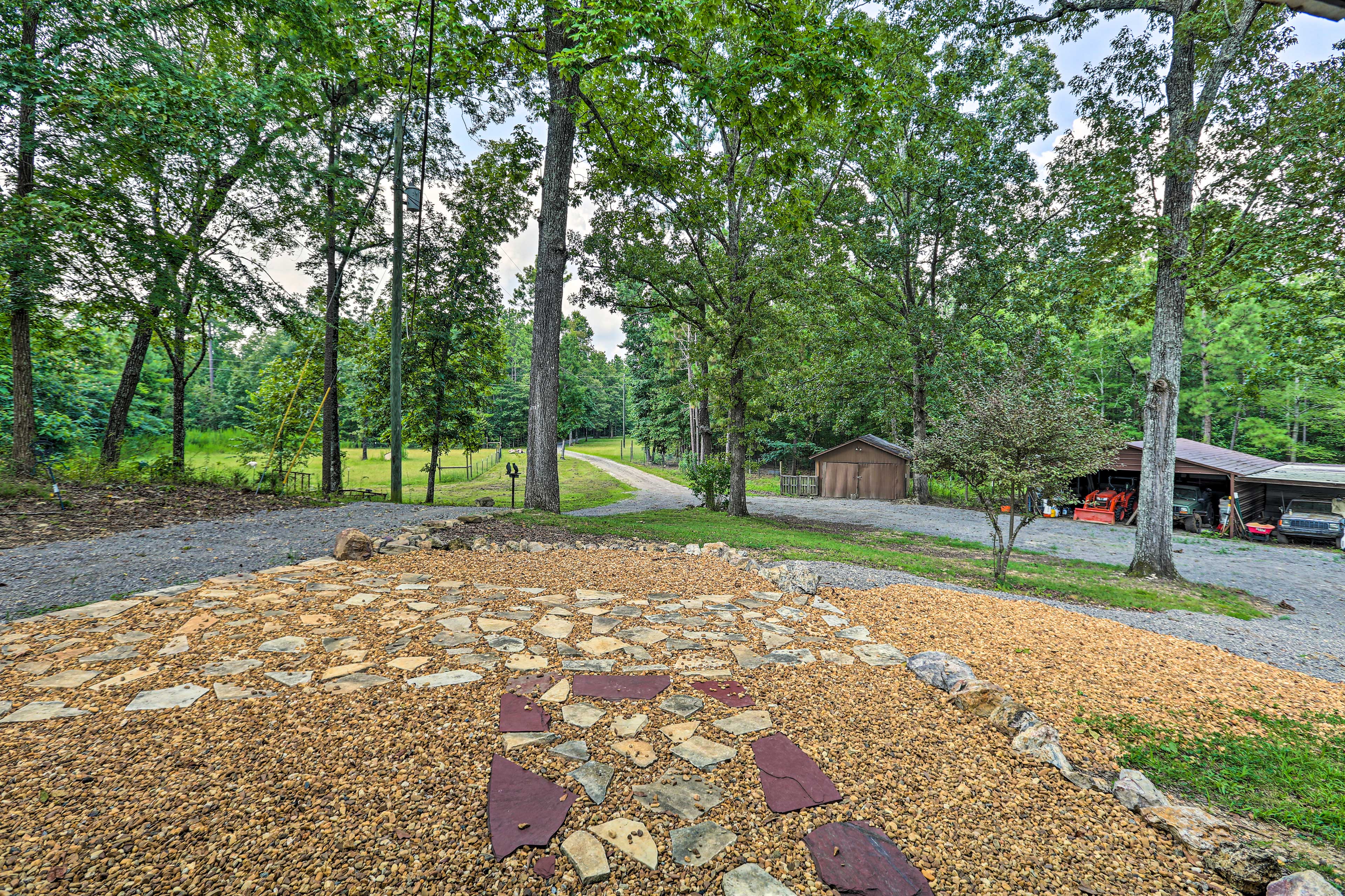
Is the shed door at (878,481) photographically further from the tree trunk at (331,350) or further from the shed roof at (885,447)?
the tree trunk at (331,350)

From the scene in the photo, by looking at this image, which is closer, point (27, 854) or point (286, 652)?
point (27, 854)

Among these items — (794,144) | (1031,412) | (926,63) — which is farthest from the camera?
(926,63)

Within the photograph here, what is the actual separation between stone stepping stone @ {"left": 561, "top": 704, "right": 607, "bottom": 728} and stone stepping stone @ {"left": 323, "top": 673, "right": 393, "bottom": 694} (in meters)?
0.96

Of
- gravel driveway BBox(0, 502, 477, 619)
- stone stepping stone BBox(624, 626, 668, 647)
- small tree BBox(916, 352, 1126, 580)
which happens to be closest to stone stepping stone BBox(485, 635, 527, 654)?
stone stepping stone BBox(624, 626, 668, 647)

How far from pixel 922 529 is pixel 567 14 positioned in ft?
43.7

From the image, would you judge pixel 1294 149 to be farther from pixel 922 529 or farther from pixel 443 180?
pixel 443 180

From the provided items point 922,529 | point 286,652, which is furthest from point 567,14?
point 922,529

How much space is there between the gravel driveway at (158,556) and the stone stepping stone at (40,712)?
1.76 m

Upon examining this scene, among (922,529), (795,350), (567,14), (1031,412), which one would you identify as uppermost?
(567,14)

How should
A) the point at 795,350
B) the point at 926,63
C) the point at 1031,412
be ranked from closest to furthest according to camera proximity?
the point at 1031,412 < the point at 926,63 < the point at 795,350

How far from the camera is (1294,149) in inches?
225

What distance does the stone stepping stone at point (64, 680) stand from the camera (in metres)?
2.25

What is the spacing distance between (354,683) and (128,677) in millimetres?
1080

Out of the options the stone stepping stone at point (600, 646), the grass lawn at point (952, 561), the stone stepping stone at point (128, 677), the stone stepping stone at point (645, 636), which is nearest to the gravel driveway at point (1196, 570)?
the grass lawn at point (952, 561)
